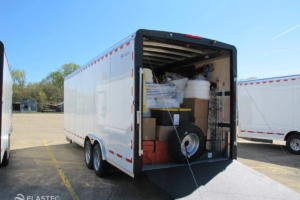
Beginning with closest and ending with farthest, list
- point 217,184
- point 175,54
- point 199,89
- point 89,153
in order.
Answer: point 217,184
point 199,89
point 175,54
point 89,153

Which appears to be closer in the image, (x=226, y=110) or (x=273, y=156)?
(x=226, y=110)

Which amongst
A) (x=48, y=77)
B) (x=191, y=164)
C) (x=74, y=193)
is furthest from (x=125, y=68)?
(x=48, y=77)

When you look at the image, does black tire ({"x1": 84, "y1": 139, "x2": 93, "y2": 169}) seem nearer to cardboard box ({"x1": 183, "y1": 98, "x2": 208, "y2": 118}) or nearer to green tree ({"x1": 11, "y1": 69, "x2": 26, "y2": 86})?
cardboard box ({"x1": 183, "y1": 98, "x2": 208, "y2": 118})

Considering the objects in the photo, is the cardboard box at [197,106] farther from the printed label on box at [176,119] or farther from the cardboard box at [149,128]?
the cardboard box at [149,128]

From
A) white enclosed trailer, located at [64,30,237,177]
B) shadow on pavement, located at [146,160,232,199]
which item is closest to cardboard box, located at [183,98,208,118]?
white enclosed trailer, located at [64,30,237,177]

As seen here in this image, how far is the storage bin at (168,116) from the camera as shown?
4.76 meters

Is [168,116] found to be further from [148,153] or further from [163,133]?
[148,153]

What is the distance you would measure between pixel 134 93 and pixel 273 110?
7.41m

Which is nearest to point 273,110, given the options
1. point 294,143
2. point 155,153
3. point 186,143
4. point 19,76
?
point 294,143

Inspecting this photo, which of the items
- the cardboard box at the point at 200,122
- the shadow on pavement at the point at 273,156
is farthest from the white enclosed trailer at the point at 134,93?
the shadow on pavement at the point at 273,156

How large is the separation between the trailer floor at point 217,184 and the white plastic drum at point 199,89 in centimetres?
152

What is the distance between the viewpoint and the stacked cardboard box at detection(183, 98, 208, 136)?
5.29 m

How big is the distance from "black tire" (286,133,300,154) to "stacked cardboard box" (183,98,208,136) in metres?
5.02

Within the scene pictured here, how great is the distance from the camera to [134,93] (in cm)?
383
